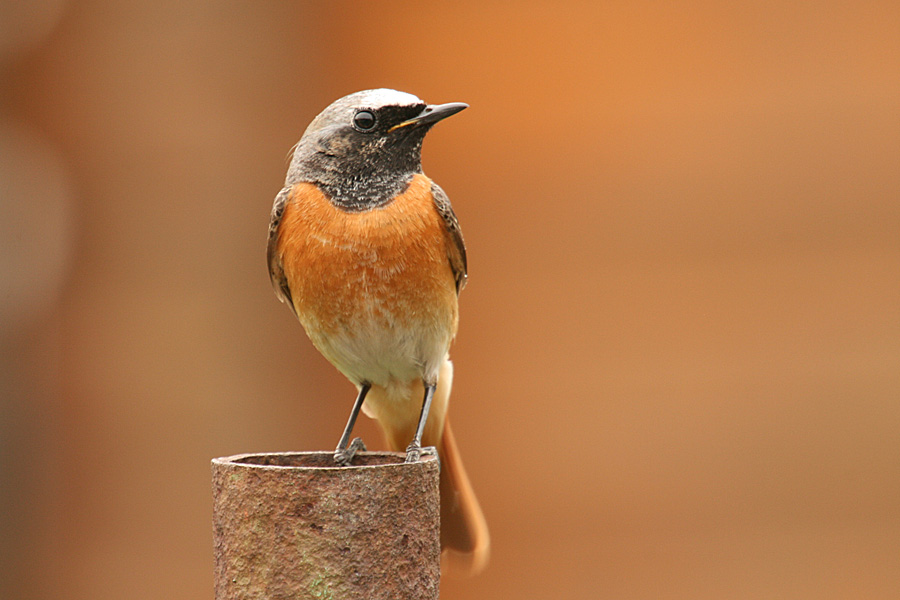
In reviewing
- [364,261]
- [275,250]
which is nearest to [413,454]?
[364,261]

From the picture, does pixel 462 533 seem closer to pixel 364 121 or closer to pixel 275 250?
pixel 275 250

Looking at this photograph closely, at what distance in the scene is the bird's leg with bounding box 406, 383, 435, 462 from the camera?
2049 mm

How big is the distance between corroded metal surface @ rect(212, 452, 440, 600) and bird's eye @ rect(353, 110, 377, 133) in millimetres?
998

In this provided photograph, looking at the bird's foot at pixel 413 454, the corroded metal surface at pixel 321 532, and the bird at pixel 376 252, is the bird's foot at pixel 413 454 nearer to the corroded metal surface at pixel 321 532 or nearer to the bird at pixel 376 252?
the bird at pixel 376 252

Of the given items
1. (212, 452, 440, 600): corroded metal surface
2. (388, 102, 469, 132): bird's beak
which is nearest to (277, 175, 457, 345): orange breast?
(388, 102, 469, 132): bird's beak

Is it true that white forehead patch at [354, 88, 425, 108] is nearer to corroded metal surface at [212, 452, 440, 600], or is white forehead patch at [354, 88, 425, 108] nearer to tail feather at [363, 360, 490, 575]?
tail feather at [363, 360, 490, 575]

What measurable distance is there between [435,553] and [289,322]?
15.0 feet

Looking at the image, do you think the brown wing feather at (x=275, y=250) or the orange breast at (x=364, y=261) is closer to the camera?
the orange breast at (x=364, y=261)

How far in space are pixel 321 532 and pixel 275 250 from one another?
1.12 meters

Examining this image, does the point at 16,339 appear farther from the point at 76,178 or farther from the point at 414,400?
the point at 414,400

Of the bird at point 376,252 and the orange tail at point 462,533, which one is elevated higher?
the bird at point 376,252

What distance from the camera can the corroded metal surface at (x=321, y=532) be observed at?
1634mm

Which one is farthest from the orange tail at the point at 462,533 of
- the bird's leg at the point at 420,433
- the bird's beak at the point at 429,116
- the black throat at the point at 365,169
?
the bird's beak at the point at 429,116

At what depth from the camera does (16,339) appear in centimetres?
567
